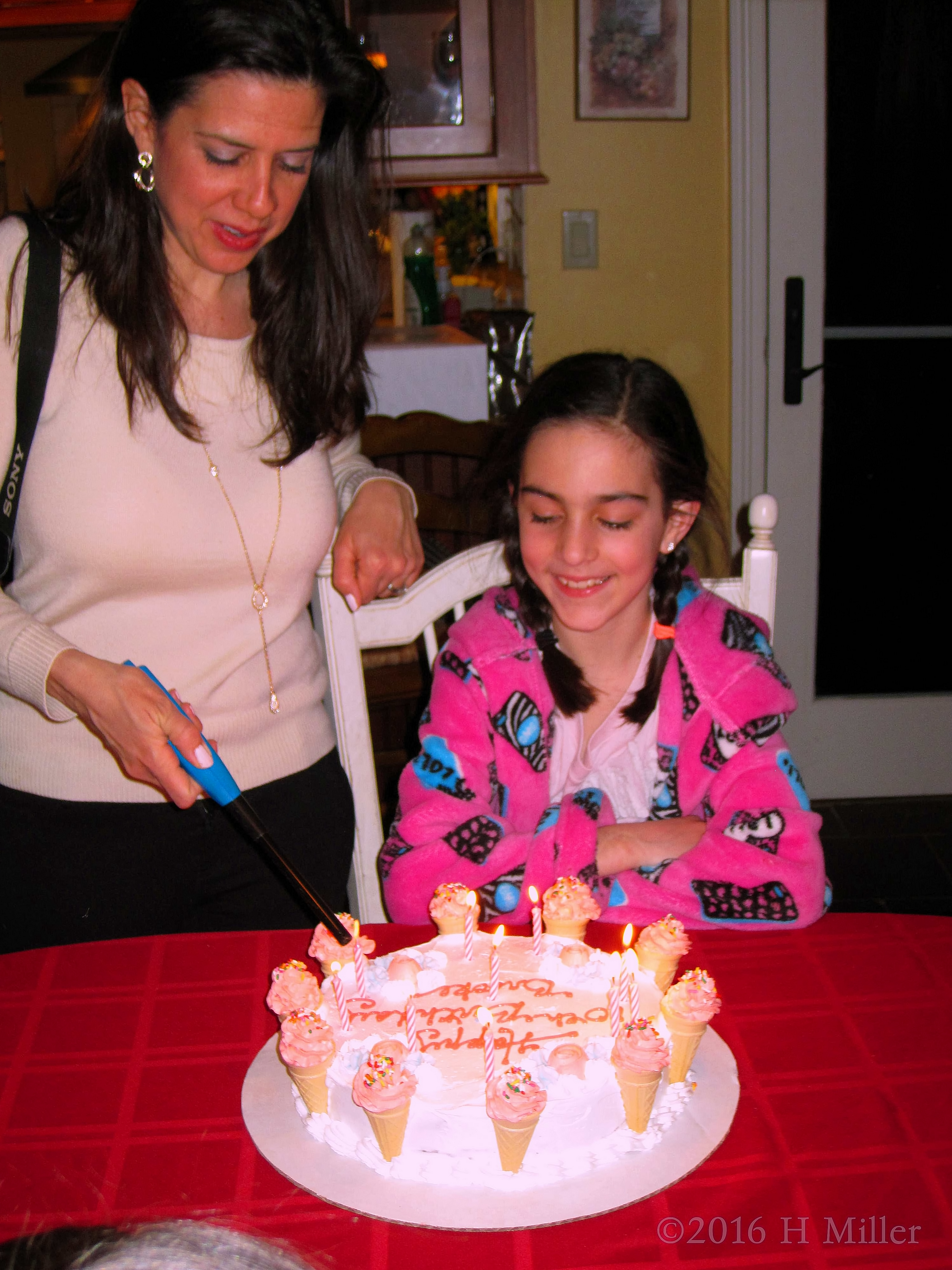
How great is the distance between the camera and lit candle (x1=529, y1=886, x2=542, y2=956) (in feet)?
2.93

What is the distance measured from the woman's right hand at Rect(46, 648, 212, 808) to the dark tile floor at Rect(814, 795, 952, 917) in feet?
6.13

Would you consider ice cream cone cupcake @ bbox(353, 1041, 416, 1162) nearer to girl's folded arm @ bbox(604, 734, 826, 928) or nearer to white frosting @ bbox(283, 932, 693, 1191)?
white frosting @ bbox(283, 932, 693, 1191)

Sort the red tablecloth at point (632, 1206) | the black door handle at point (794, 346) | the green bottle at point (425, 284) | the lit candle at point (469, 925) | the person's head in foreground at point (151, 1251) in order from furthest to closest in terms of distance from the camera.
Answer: the green bottle at point (425, 284) < the black door handle at point (794, 346) < the lit candle at point (469, 925) < the red tablecloth at point (632, 1206) < the person's head in foreground at point (151, 1251)

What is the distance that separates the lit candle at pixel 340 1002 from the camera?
814 millimetres

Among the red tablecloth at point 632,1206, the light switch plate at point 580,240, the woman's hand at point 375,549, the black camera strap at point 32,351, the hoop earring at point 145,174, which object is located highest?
the light switch plate at point 580,240

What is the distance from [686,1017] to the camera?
0.77 m

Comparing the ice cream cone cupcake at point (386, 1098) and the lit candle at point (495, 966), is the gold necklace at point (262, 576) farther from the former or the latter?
the ice cream cone cupcake at point (386, 1098)

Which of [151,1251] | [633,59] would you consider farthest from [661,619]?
[633,59]

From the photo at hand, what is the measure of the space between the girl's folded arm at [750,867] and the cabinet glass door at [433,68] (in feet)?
6.78

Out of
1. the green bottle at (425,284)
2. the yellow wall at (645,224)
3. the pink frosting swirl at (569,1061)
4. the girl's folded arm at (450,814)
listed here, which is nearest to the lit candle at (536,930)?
the pink frosting swirl at (569,1061)

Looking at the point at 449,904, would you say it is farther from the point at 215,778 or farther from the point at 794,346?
the point at 794,346

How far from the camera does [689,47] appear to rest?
2762mm

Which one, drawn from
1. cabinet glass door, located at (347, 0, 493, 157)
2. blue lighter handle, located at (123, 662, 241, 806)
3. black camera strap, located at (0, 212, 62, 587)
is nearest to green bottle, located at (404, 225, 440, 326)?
cabinet glass door, located at (347, 0, 493, 157)

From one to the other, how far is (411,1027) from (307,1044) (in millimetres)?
76
